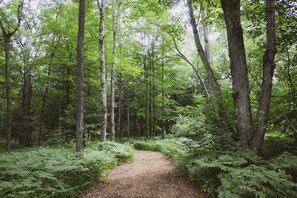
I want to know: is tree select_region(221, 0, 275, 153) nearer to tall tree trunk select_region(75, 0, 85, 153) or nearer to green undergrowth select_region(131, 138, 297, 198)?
green undergrowth select_region(131, 138, 297, 198)

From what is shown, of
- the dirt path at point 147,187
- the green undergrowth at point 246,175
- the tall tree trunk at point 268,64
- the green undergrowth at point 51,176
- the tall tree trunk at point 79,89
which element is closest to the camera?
the green undergrowth at point 246,175

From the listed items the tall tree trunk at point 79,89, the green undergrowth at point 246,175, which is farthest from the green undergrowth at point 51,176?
the green undergrowth at point 246,175

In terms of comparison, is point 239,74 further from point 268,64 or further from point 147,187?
point 147,187

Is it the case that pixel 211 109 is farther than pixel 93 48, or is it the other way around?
pixel 93 48

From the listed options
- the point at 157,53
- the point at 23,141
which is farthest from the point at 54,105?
the point at 157,53

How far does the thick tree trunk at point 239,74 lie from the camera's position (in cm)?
616

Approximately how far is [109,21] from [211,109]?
447 inches

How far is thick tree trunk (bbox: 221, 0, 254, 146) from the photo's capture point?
6156mm

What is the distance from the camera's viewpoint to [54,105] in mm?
22453

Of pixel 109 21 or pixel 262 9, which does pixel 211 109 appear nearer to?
pixel 262 9

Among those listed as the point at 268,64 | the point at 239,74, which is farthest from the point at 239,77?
the point at 268,64

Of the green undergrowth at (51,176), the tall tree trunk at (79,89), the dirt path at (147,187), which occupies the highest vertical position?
the tall tree trunk at (79,89)

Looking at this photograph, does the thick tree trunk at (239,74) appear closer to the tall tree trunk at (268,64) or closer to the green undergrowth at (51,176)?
the tall tree trunk at (268,64)

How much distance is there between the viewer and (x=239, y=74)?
20.8 ft
